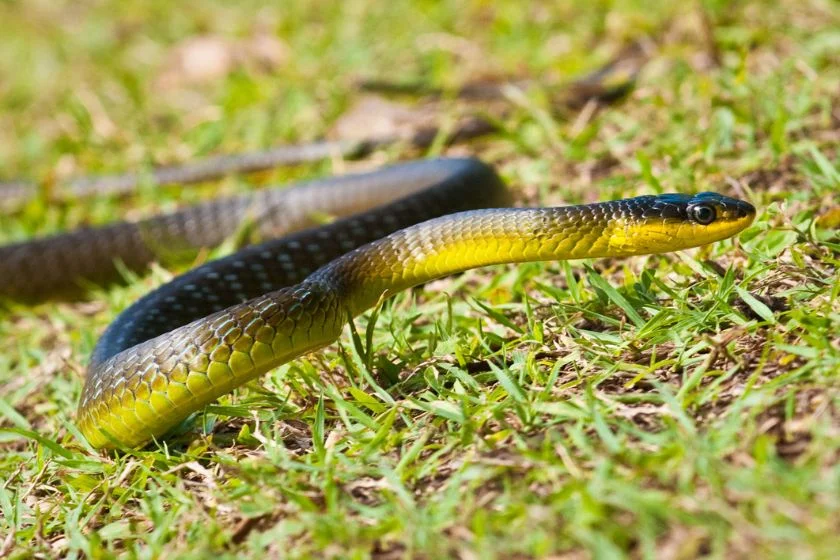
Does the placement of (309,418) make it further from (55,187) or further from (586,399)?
(55,187)

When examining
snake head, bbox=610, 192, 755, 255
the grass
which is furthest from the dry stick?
snake head, bbox=610, 192, 755, 255

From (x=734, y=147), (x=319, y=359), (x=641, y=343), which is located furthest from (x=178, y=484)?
(x=734, y=147)

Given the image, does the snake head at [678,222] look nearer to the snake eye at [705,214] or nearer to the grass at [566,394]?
the snake eye at [705,214]

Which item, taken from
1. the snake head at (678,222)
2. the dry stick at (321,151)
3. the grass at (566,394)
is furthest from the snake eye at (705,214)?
the dry stick at (321,151)

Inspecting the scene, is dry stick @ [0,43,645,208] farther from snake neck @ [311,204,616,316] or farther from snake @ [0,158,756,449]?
snake neck @ [311,204,616,316]

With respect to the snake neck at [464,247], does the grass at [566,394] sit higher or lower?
lower
